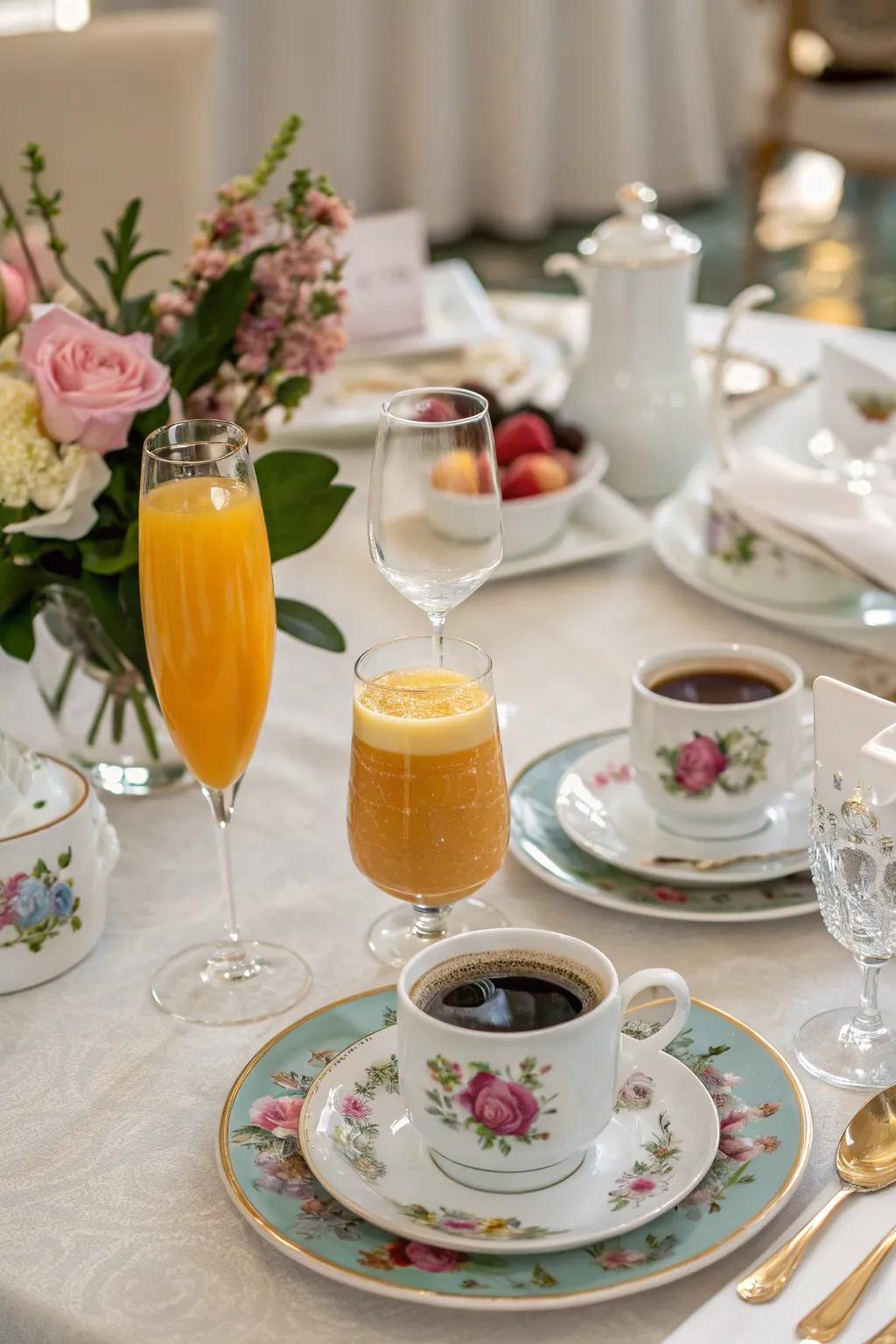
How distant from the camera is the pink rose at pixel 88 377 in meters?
0.87

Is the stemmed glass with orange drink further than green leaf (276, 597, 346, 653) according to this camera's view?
No

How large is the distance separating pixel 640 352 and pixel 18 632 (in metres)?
0.68

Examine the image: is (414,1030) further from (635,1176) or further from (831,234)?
(831,234)

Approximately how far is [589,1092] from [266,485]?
47 cm

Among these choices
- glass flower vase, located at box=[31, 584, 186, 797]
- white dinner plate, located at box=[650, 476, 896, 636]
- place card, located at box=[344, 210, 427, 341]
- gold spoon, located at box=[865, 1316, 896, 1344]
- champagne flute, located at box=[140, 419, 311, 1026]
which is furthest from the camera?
place card, located at box=[344, 210, 427, 341]

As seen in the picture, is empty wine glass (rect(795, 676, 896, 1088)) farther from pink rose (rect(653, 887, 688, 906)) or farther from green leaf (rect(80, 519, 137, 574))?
green leaf (rect(80, 519, 137, 574))

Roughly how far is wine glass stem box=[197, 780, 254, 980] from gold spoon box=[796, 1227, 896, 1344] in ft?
1.16

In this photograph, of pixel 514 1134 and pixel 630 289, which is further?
pixel 630 289

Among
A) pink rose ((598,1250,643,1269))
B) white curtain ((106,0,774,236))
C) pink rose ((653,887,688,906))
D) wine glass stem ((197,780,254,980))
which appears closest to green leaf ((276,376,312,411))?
wine glass stem ((197,780,254,980))

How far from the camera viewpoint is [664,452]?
54.7 inches

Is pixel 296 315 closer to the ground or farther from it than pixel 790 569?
farther from it

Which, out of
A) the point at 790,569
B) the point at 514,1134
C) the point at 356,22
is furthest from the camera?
the point at 356,22

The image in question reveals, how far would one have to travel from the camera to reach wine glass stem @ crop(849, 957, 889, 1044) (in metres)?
0.74

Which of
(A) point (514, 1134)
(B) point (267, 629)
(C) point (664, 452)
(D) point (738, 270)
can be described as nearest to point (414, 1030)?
(A) point (514, 1134)
